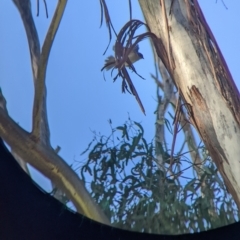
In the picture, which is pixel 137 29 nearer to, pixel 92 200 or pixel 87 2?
pixel 87 2

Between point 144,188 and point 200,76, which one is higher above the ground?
point 200,76

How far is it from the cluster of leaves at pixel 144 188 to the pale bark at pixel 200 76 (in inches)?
1.9

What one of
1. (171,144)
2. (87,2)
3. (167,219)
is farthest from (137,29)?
(167,219)

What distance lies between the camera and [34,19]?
73 cm

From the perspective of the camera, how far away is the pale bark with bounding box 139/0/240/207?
2.39ft

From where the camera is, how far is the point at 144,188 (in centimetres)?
75

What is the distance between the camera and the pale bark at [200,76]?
73 centimetres

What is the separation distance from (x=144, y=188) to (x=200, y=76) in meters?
0.21

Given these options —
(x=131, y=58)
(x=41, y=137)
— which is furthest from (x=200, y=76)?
(x=41, y=137)

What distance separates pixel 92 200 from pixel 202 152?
0.20 meters

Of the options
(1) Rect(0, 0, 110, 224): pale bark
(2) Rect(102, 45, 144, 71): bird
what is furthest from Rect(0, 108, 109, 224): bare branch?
(2) Rect(102, 45, 144, 71): bird

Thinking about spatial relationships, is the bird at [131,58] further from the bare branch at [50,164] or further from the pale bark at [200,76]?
the bare branch at [50,164]

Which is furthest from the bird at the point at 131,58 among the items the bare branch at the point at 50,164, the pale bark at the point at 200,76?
the bare branch at the point at 50,164

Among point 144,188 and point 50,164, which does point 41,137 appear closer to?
point 50,164
